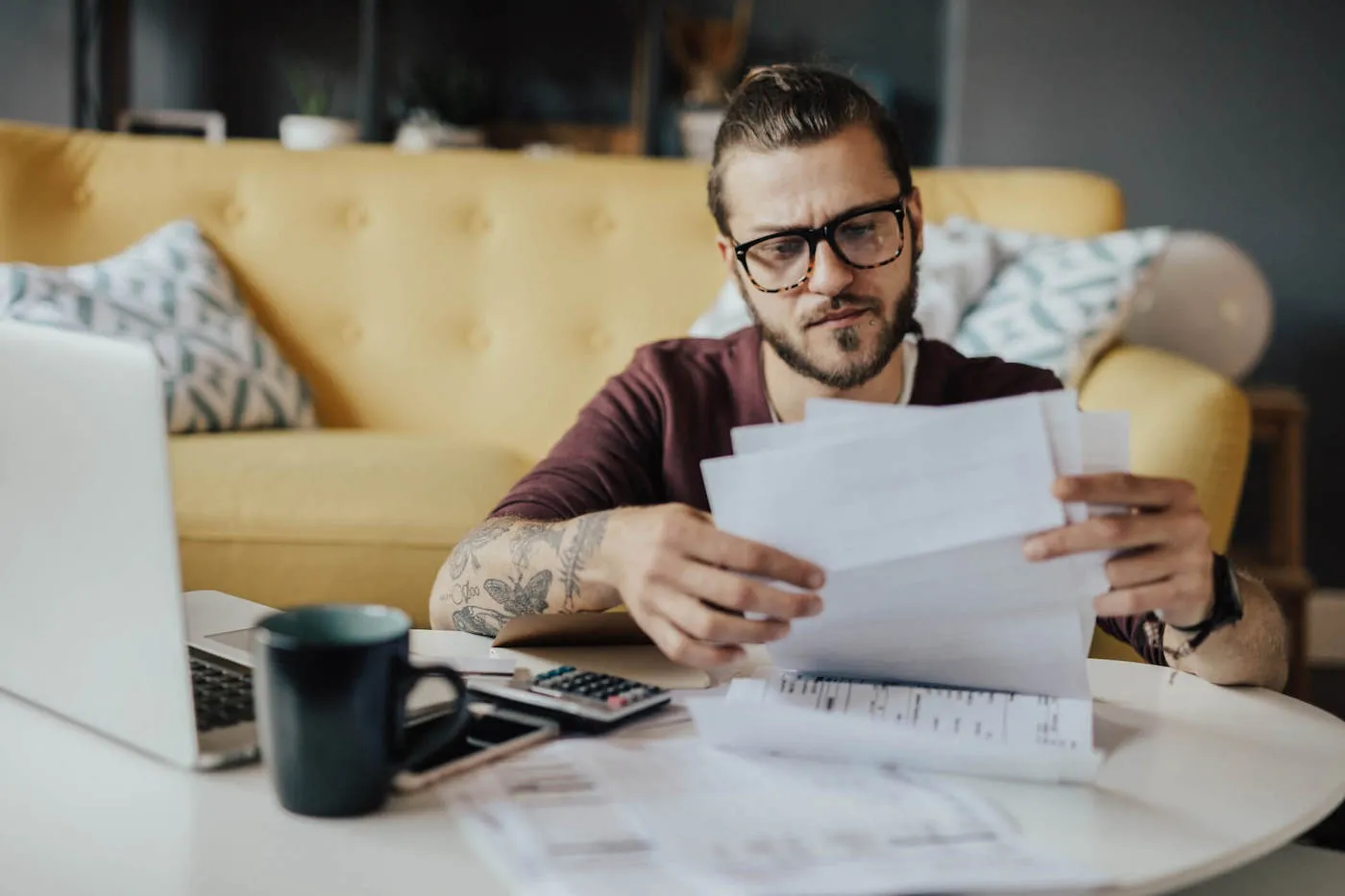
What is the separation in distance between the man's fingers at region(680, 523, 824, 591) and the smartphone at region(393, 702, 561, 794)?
147 millimetres

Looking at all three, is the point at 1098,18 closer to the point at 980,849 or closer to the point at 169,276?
the point at 169,276

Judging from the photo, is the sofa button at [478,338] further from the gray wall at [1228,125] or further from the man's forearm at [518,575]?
the gray wall at [1228,125]

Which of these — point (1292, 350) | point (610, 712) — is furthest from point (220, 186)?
point (1292, 350)

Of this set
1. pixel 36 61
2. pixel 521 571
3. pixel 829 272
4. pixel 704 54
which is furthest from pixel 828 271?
pixel 36 61

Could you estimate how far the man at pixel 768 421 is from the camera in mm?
825

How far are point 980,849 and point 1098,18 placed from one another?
2.98 m

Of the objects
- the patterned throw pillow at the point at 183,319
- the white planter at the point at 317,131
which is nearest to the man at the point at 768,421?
the patterned throw pillow at the point at 183,319

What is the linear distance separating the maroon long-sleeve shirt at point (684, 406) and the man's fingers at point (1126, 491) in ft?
1.83

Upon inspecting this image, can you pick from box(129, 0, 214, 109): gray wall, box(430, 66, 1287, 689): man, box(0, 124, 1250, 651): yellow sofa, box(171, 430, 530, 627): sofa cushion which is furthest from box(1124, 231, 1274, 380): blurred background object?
box(129, 0, 214, 109): gray wall

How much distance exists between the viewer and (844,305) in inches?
49.6

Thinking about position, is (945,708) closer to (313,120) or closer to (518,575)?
(518,575)

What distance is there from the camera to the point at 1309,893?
0.77 meters

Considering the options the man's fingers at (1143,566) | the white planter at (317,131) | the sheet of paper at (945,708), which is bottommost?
the sheet of paper at (945,708)

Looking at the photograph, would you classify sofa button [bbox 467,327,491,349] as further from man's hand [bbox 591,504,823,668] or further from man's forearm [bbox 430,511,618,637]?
man's hand [bbox 591,504,823,668]
